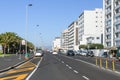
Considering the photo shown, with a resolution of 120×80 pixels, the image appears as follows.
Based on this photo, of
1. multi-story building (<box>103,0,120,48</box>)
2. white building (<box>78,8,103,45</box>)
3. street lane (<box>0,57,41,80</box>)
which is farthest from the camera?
white building (<box>78,8,103,45</box>)

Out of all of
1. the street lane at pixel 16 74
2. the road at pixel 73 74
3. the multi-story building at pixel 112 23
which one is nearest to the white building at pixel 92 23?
the multi-story building at pixel 112 23

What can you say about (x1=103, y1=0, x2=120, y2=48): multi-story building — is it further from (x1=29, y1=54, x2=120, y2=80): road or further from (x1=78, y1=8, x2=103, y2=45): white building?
(x1=29, y1=54, x2=120, y2=80): road

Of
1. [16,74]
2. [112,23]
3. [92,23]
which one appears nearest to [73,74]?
[16,74]

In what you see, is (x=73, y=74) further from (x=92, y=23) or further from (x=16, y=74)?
(x=92, y=23)

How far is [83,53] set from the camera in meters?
108

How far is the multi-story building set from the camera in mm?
106250

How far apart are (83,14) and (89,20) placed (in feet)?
19.7

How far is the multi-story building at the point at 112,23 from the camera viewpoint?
106250 mm

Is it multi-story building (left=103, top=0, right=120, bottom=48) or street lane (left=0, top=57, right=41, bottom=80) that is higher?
multi-story building (left=103, top=0, right=120, bottom=48)

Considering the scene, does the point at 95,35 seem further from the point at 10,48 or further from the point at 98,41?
the point at 10,48

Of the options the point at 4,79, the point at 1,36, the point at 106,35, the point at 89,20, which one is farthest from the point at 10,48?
the point at 4,79

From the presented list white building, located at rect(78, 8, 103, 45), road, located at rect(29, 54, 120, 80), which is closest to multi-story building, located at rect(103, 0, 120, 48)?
white building, located at rect(78, 8, 103, 45)

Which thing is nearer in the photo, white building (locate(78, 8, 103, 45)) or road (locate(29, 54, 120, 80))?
road (locate(29, 54, 120, 80))

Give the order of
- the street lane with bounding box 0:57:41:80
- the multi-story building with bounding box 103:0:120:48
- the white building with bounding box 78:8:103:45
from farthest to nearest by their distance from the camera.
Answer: the white building with bounding box 78:8:103:45
the multi-story building with bounding box 103:0:120:48
the street lane with bounding box 0:57:41:80
